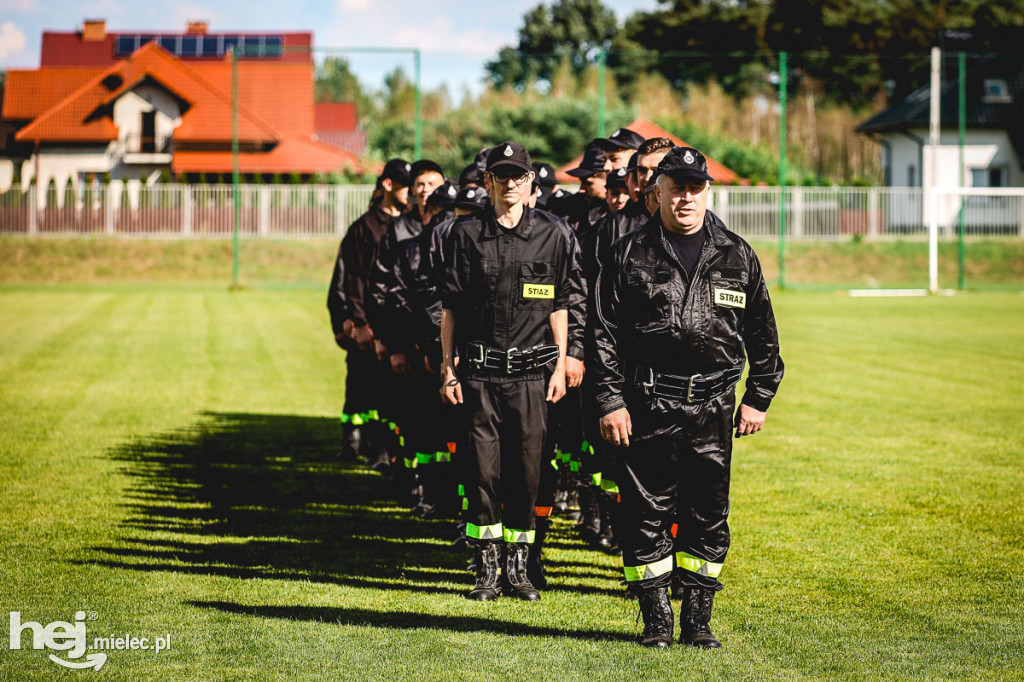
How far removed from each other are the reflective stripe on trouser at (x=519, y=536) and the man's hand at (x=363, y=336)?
13.1 feet

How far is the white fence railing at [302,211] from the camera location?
36719 mm

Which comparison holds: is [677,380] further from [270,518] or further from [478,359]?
[270,518]

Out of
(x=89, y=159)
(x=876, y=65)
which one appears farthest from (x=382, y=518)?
(x=876, y=65)

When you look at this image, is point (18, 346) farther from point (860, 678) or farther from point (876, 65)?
point (876, 65)

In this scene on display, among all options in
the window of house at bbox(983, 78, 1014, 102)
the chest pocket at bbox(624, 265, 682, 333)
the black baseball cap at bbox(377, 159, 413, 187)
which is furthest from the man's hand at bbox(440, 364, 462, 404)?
the window of house at bbox(983, 78, 1014, 102)

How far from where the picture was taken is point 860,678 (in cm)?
500

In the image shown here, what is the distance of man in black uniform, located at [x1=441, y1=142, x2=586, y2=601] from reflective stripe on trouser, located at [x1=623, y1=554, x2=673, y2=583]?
3.15 ft

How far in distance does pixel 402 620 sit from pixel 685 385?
6.00 ft

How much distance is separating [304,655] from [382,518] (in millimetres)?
3090

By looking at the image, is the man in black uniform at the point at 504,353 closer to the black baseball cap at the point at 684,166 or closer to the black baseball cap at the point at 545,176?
the black baseball cap at the point at 684,166

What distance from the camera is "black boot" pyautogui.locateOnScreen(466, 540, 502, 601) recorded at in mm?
6320

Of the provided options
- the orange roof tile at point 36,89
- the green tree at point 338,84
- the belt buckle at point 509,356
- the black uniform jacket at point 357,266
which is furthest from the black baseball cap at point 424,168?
the green tree at point 338,84

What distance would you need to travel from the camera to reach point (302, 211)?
37.3 metres

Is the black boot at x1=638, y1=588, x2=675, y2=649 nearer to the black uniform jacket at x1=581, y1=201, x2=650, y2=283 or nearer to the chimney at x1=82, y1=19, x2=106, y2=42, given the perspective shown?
the black uniform jacket at x1=581, y1=201, x2=650, y2=283
